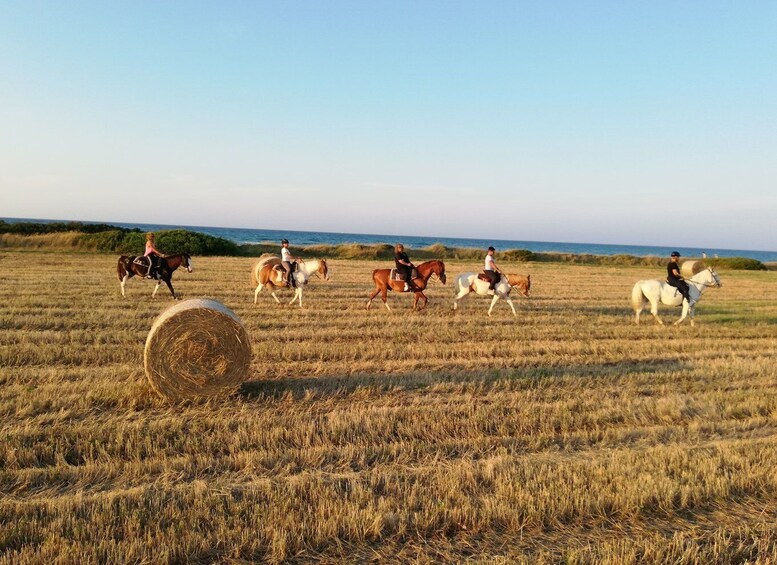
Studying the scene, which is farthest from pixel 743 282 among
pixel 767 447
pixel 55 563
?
pixel 55 563

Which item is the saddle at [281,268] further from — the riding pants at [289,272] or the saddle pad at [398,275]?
the saddle pad at [398,275]

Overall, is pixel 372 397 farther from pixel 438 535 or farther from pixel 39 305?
pixel 39 305

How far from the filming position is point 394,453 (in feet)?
20.0

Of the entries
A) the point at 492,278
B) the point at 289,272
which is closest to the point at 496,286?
the point at 492,278

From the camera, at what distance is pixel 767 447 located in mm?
6281

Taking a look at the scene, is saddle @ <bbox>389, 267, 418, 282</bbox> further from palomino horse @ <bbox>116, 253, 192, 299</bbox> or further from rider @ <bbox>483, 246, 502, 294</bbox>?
palomino horse @ <bbox>116, 253, 192, 299</bbox>

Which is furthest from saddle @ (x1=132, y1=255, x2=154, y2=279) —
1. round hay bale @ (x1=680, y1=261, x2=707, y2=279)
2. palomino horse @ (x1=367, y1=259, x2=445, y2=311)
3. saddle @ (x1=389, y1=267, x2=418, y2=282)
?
round hay bale @ (x1=680, y1=261, x2=707, y2=279)

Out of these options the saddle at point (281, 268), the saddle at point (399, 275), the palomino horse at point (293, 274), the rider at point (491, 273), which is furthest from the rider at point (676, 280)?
the saddle at point (281, 268)

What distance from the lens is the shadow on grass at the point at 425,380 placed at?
8398 millimetres

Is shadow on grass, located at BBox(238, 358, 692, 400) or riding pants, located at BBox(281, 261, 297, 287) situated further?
riding pants, located at BBox(281, 261, 297, 287)

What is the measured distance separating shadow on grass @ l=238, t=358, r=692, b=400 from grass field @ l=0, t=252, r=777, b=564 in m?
0.06

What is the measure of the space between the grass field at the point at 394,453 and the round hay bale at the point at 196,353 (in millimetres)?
321

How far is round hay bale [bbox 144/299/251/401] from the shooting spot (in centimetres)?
787

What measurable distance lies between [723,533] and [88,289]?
19.3m
